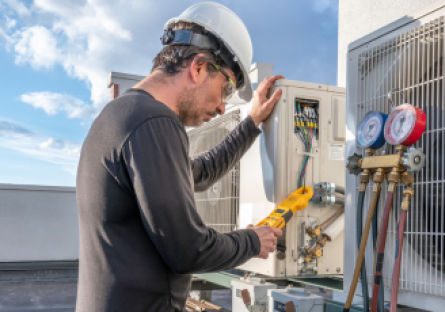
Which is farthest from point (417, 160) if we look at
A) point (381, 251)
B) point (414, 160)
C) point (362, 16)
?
point (362, 16)

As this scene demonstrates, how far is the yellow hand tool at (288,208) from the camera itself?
1.57 m

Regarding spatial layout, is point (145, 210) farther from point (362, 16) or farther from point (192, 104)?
point (362, 16)

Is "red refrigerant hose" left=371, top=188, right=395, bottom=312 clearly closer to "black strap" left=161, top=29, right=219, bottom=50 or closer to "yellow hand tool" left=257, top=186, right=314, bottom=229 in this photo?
"yellow hand tool" left=257, top=186, right=314, bottom=229

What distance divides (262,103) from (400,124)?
30.0 inches

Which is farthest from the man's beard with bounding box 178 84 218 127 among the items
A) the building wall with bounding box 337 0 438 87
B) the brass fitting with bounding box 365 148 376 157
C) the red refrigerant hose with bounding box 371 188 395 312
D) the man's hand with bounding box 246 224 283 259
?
the building wall with bounding box 337 0 438 87

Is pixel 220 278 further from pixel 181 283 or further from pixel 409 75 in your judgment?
pixel 409 75

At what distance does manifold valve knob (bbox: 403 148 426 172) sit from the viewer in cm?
108

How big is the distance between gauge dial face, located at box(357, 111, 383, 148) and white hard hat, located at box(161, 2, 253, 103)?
19.4 inches

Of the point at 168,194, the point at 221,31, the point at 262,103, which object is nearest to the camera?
the point at 168,194

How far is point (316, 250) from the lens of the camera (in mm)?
1677

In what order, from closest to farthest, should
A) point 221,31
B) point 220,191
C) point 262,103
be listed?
point 221,31, point 262,103, point 220,191

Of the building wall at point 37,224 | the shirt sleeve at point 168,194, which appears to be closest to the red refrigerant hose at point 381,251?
the shirt sleeve at point 168,194

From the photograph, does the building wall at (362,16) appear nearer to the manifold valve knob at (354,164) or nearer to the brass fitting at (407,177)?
the manifold valve knob at (354,164)

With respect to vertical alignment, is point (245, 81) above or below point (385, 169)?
above
